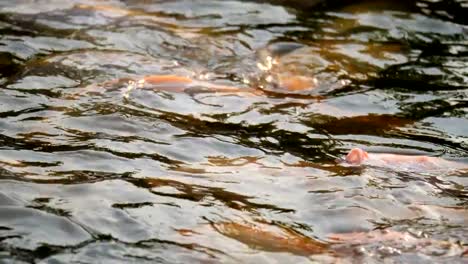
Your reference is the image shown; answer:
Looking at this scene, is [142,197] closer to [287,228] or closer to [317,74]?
[287,228]

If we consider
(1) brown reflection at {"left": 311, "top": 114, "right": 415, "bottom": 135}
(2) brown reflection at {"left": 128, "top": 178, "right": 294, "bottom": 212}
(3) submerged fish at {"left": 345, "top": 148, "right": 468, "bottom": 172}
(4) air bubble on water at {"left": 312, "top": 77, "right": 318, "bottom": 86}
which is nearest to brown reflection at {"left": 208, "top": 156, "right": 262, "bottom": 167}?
(2) brown reflection at {"left": 128, "top": 178, "right": 294, "bottom": 212}

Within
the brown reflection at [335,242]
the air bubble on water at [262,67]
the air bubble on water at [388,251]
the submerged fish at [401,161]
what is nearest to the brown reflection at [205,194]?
the brown reflection at [335,242]

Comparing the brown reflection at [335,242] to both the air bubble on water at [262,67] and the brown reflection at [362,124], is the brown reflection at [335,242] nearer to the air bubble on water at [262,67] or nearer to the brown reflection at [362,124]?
the brown reflection at [362,124]

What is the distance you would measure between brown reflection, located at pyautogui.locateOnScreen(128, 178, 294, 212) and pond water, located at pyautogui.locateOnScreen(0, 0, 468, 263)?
13mm

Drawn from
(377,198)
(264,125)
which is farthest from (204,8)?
(377,198)

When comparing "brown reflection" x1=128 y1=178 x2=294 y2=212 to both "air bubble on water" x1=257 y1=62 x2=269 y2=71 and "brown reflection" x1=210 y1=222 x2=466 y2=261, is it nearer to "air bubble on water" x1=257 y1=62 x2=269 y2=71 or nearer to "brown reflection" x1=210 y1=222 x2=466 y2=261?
"brown reflection" x1=210 y1=222 x2=466 y2=261

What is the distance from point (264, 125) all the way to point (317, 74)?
1198 millimetres

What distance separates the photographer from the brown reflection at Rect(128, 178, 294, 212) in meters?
4.34

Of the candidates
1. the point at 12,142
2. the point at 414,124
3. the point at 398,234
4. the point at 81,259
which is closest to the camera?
the point at 81,259

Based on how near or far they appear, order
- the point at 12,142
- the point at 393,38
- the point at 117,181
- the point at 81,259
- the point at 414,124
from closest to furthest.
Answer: the point at 81,259 → the point at 117,181 → the point at 12,142 → the point at 414,124 → the point at 393,38

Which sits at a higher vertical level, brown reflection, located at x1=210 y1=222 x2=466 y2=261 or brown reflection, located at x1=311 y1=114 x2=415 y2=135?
brown reflection, located at x1=311 y1=114 x2=415 y2=135

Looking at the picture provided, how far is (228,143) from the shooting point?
5.19m

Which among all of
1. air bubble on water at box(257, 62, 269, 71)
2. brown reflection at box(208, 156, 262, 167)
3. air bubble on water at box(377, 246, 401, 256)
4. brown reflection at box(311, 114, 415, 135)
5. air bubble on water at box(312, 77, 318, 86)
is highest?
air bubble on water at box(257, 62, 269, 71)

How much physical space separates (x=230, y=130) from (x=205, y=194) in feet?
3.42
